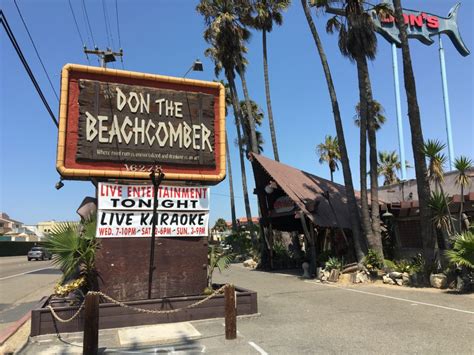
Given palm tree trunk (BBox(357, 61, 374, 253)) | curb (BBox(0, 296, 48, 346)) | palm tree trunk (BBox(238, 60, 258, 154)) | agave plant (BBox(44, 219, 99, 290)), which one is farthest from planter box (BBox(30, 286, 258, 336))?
palm tree trunk (BBox(238, 60, 258, 154))

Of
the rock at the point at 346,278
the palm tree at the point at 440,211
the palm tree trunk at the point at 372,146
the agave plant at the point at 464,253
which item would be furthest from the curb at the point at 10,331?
the palm tree trunk at the point at 372,146

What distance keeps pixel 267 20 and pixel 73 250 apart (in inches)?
1030

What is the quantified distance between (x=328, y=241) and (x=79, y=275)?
1641 centimetres

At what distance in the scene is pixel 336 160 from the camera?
40.2 metres

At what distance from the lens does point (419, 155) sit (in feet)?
49.4

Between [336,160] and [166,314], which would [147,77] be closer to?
[166,314]

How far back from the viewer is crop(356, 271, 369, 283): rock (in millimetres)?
16406

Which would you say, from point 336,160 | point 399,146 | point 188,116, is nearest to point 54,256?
point 188,116

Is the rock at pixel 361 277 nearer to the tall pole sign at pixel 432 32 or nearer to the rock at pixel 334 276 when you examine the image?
the rock at pixel 334 276

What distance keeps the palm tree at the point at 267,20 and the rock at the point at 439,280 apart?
18.0 m

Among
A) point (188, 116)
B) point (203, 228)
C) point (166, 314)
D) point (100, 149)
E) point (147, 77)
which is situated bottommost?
point (166, 314)

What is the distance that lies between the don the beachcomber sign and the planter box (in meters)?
1.53

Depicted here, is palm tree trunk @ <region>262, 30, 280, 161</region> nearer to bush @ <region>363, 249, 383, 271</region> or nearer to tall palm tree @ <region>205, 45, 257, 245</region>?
tall palm tree @ <region>205, 45, 257, 245</region>

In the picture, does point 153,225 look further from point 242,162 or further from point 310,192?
point 242,162
